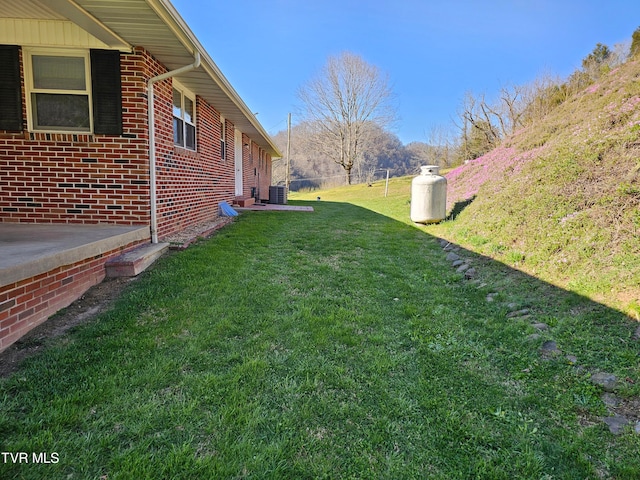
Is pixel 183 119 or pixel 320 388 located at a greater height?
pixel 183 119

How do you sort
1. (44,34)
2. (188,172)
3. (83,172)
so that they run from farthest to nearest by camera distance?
1. (188,172)
2. (83,172)
3. (44,34)

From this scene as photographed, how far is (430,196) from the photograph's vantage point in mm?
7875

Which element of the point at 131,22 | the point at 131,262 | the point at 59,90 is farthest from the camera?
the point at 59,90

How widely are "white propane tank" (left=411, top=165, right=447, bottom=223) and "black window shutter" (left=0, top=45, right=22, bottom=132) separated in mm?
6732

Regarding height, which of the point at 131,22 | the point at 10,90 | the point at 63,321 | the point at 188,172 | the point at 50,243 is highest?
the point at 131,22

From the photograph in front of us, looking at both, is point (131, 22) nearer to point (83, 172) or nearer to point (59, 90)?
point (59, 90)

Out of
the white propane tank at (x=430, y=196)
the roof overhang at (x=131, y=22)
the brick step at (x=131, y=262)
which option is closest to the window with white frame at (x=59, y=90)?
the roof overhang at (x=131, y=22)

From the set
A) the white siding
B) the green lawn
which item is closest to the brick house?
the white siding

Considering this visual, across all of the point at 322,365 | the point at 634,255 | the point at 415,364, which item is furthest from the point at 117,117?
the point at 634,255

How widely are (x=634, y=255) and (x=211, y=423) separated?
148 inches

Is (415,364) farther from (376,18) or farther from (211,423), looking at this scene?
(376,18)

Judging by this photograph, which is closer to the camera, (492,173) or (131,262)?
(131,262)

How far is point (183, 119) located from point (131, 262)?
127 inches

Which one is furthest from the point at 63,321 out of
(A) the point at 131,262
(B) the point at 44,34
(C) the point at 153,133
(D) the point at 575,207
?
(D) the point at 575,207
